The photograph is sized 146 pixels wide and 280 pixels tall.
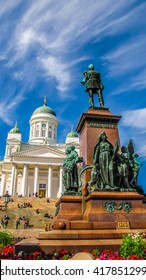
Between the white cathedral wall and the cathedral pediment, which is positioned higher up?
the cathedral pediment

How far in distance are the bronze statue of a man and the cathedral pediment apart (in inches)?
1995

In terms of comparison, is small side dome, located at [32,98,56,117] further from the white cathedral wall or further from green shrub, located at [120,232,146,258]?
green shrub, located at [120,232,146,258]

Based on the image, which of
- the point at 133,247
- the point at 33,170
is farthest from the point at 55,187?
the point at 133,247

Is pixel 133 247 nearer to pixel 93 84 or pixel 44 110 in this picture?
pixel 93 84

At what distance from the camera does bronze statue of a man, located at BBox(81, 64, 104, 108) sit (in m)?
10.7

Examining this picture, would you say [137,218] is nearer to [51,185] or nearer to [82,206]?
[82,206]

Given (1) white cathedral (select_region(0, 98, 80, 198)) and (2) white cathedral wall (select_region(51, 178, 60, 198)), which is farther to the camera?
(2) white cathedral wall (select_region(51, 178, 60, 198))

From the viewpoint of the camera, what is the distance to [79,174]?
9305mm

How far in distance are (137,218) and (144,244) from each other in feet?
7.54

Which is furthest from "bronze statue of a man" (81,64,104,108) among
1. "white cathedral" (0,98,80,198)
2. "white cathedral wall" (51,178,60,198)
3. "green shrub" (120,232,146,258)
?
"white cathedral wall" (51,178,60,198)

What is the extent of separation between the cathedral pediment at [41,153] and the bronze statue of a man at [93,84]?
50.7m

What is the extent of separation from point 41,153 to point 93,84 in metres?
51.4

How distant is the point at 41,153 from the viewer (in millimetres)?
61125

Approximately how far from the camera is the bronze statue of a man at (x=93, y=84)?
1066 centimetres
